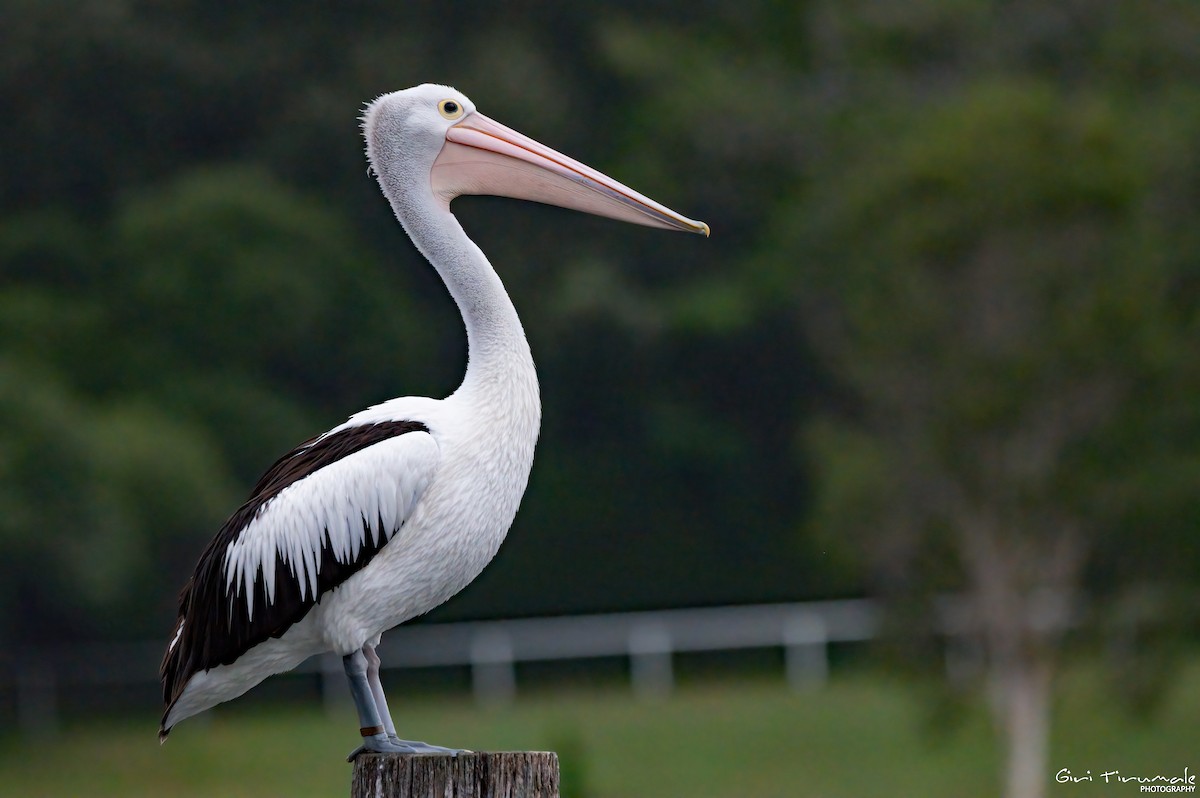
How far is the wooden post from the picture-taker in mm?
3439

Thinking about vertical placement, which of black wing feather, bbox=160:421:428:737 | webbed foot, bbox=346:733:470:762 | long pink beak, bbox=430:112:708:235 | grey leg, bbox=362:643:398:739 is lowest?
webbed foot, bbox=346:733:470:762

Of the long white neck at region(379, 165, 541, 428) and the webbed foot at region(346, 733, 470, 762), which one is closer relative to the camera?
the webbed foot at region(346, 733, 470, 762)

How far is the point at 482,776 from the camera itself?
11.3ft

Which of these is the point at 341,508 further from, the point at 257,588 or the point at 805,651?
the point at 805,651

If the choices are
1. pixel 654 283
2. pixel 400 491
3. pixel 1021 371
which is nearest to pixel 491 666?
pixel 654 283

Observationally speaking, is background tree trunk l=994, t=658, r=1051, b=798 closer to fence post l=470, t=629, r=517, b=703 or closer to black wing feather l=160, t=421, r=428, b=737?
fence post l=470, t=629, r=517, b=703

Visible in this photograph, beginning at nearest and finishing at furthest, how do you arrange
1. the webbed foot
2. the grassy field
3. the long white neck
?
the webbed foot < the long white neck < the grassy field

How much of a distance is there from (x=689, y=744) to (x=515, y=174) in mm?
11554

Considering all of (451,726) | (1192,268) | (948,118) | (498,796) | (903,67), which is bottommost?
(498,796)

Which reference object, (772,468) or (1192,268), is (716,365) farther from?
(1192,268)

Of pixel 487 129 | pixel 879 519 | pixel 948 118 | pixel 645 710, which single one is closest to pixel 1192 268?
pixel 948 118

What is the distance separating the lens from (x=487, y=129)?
4176 mm

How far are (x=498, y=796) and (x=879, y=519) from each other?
340 inches

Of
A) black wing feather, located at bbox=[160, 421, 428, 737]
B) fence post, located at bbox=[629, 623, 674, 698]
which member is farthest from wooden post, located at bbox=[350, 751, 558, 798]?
fence post, located at bbox=[629, 623, 674, 698]
